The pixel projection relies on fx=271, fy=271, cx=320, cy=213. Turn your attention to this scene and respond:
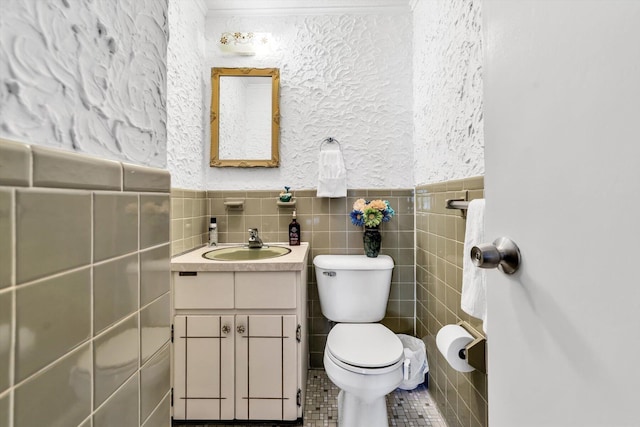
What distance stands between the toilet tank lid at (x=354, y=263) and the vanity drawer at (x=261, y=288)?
1.20 feet

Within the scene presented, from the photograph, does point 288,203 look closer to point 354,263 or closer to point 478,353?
point 354,263

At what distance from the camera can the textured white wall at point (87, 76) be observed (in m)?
0.27

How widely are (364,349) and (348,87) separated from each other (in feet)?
5.29

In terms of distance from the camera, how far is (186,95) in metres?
1.64

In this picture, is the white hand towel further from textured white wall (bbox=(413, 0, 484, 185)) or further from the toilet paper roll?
the toilet paper roll

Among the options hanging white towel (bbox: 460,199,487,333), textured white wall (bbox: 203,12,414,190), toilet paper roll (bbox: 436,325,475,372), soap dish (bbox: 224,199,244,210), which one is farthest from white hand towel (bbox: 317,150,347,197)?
toilet paper roll (bbox: 436,325,475,372)

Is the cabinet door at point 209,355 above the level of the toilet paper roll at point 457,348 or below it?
below

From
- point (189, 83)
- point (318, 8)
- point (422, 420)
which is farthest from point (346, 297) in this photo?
point (318, 8)

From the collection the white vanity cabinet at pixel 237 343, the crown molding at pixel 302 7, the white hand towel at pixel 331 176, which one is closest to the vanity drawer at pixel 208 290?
the white vanity cabinet at pixel 237 343

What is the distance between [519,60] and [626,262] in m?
0.31

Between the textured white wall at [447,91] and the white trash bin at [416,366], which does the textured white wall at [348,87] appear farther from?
the white trash bin at [416,366]

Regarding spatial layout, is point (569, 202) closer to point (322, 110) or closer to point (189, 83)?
point (322, 110)

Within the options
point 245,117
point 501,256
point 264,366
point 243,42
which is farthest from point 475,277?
point 243,42

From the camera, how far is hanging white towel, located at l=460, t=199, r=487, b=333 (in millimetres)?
897
